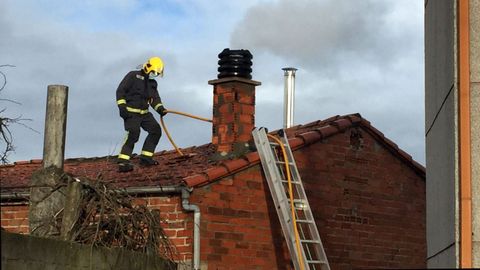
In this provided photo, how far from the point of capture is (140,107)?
15.8 metres

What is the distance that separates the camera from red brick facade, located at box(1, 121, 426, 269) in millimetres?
13781

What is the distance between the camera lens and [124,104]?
51.6 ft

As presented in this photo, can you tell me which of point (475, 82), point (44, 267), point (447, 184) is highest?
point (475, 82)

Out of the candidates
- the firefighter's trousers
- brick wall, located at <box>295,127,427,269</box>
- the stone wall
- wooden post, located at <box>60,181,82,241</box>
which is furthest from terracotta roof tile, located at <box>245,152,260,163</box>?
wooden post, located at <box>60,181,82,241</box>

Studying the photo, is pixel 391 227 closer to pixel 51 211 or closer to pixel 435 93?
pixel 435 93

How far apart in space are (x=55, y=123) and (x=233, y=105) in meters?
4.72

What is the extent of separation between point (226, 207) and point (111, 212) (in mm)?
3285

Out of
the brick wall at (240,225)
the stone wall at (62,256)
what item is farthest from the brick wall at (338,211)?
the stone wall at (62,256)

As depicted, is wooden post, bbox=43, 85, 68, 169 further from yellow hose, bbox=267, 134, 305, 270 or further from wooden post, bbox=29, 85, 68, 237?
yellow hose, bbox=267, 134, 305, 270

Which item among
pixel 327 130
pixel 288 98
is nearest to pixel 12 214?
pixel 327 130

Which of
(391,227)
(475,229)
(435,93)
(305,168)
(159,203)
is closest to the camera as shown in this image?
(475,229)

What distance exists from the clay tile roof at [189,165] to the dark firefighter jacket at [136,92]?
92 cm

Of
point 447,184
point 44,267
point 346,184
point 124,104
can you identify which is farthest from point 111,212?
point 346,184

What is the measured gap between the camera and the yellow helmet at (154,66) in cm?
1588
